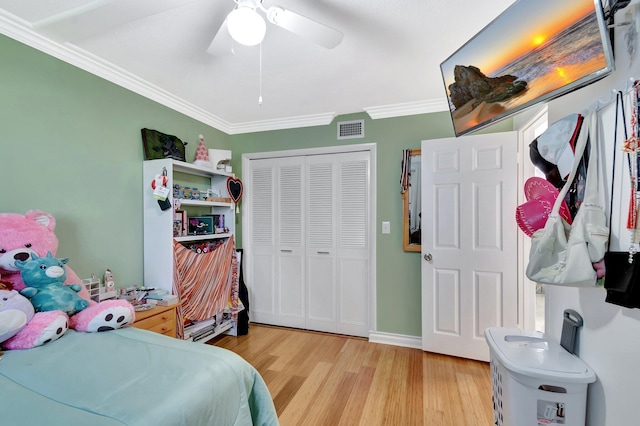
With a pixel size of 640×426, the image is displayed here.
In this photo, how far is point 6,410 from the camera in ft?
2.75

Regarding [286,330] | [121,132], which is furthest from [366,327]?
[121,132]

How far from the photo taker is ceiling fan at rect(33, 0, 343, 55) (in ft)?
3.75

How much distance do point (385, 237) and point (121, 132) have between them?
101 inches

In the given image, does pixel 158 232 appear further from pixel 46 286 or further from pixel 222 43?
pixel 222 43

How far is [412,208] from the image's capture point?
275 centimetres

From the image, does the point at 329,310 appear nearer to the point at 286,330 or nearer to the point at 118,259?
the point at 286,330

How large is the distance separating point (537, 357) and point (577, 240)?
1.78ft

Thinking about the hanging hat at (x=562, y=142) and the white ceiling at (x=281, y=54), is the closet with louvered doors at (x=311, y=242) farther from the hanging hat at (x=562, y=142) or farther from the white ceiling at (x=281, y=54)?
the hanging hat at (x=562, y=142)

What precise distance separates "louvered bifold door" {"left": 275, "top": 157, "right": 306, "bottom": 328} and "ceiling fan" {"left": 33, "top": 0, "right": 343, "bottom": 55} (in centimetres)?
179

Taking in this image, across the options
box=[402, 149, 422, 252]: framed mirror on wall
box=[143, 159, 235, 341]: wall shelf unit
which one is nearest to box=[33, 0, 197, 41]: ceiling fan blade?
box=[143, 159, 235, 341]: wall shelf unit

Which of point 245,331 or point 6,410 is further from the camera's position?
point 245,331

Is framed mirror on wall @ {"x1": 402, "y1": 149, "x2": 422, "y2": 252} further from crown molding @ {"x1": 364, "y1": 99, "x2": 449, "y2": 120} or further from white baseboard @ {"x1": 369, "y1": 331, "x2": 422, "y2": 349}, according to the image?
white baseboard @ {"x1": 369, "y1": 331, "x2": 422, "y2": 349}

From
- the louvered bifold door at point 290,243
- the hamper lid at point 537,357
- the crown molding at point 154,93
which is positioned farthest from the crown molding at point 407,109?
the hamper lid at point 537,357

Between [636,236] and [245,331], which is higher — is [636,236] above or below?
above
